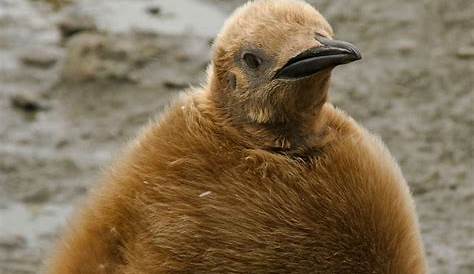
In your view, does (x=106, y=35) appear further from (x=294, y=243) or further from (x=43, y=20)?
(x=294, y=243)

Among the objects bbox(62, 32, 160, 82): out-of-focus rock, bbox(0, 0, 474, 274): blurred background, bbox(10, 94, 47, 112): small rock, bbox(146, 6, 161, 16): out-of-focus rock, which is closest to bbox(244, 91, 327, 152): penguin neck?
bbox(0, 0, 474, 274): blurred background

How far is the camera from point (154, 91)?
6.86 metres

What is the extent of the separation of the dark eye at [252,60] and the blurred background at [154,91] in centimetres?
234

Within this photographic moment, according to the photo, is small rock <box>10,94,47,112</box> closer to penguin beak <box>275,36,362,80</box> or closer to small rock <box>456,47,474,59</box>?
small rock <box>456,47,474,59</box>

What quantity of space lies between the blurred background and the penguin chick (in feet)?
7.51

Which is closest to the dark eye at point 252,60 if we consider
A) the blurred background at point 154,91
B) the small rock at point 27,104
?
the blurred background at point 154,91

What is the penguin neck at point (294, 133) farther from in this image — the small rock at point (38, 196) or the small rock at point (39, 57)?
the small rock at point (39, 57)

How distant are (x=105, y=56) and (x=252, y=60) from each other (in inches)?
151

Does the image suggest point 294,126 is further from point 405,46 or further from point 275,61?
point 405,46

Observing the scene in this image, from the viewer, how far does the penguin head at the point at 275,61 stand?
310 cm

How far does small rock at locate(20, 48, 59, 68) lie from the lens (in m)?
7.16

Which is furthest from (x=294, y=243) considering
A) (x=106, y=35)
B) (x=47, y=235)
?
(x=106, y=35)

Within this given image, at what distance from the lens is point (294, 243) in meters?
3.15

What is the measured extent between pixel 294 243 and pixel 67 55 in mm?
4135
